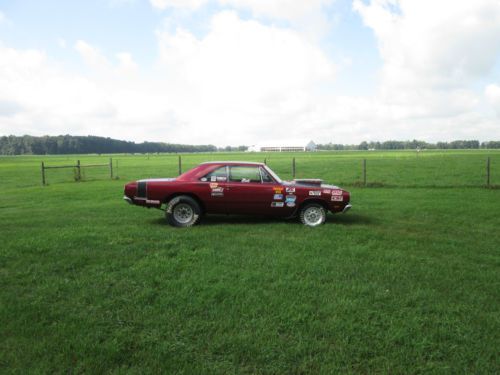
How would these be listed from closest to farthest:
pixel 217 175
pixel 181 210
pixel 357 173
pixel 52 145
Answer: pixel 181 210
pixel 217 175
pixel 357 173
pixel 52 145

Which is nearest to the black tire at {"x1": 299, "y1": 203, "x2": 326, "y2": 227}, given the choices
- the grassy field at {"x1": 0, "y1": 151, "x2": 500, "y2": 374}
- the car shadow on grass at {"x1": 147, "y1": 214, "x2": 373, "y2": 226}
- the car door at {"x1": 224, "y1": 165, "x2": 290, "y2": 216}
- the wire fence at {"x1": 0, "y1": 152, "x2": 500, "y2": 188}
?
the car shadow on grass at {"x1": 147, "y1": 214, "x2": 373, "y2": 226}

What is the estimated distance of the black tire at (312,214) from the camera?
8.58 m

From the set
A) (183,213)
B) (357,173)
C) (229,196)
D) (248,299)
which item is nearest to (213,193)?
(229,196)

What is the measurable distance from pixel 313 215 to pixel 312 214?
0.03 meters

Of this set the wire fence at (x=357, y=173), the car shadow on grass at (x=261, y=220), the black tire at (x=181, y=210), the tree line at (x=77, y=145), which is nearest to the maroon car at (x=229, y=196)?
the black tire at (x=181, y=210)

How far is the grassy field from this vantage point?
3.33 m

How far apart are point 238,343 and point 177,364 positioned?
574 mm

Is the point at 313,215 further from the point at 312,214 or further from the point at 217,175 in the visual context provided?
the point at 217,175

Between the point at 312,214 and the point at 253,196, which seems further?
the point at 312,214

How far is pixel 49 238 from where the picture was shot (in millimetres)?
6848

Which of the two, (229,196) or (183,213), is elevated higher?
(229,196)

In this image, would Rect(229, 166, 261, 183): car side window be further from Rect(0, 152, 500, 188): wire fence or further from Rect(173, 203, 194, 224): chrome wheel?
Rect(0, 152, 500, 188): wire fence

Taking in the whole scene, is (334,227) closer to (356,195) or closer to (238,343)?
(238,343)

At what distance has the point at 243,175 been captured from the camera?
8.64 meters
